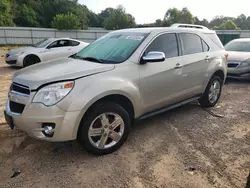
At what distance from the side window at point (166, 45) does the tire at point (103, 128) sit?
44.7 inches

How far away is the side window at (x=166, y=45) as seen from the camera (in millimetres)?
3609

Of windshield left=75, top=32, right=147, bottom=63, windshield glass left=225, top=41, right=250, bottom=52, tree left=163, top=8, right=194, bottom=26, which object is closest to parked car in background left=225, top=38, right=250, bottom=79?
windshield glass left=225, top=41, right=250, bottom=52

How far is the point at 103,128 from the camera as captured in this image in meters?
3.02

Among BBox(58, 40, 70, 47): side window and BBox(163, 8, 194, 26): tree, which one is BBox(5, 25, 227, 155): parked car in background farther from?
BBox(163, 8, 194, 26): tree

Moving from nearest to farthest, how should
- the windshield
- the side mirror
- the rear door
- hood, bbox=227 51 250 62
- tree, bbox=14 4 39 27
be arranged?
1. the side mirror
2. the windshield
3. the rear door
4. hood, bbox=227 51 250 62
5. tree, bbox=14 4 39 27

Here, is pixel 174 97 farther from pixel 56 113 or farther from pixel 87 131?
pixel 56 113

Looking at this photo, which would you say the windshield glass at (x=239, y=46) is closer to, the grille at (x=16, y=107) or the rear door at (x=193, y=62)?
the rear door at (x=193, y=62)

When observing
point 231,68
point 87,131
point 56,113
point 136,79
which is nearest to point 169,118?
point 136,79

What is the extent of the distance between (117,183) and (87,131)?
73 centimetres

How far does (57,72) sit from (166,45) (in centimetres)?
191

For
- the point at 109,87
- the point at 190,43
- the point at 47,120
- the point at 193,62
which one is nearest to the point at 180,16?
the point at 190,43

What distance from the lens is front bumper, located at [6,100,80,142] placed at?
261 cm

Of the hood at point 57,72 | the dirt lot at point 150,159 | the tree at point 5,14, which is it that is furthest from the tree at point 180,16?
the hood at point 57,72

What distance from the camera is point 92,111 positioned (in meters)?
2.84
